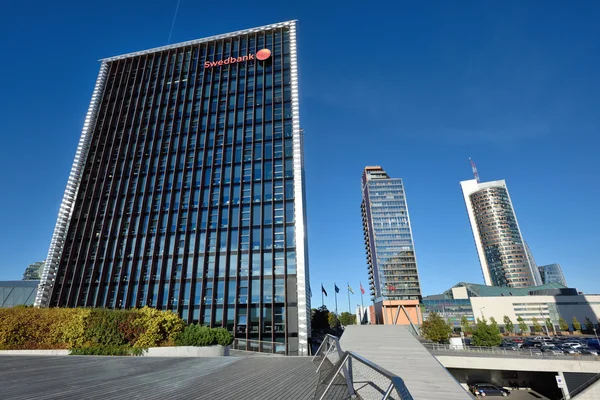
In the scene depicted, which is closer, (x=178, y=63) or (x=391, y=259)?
(x=178, y=63)

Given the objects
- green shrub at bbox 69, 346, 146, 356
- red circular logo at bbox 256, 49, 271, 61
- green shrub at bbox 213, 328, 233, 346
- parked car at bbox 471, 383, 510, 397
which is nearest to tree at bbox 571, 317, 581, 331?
parked car at bbox 471, 383, 510, 397

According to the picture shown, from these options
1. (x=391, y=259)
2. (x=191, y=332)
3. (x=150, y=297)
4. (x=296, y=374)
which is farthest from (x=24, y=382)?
(x=391, y=259)

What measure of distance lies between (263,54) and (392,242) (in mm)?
114045

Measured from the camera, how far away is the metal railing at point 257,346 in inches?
1143

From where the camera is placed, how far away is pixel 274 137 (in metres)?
42.7

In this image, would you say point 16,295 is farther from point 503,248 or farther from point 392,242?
point 503,248

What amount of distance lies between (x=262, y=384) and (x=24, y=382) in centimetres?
771

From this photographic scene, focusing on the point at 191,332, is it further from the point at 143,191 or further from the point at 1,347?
the point at 143,191

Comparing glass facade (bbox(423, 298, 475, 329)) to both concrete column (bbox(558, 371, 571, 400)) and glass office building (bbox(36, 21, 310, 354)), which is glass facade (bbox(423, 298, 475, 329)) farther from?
glass office building (bbox(36, 21, 310, 354))

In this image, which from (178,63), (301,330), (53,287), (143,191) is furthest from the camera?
(178,63)

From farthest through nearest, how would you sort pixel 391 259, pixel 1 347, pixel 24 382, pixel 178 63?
pixel 391 259 → pixel 178 63 → pixel 1 347 → pixel 24 382

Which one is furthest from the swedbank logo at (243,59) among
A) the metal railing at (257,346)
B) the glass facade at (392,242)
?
the glass facade at (392,242)

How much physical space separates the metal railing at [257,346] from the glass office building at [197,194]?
0.55 metres

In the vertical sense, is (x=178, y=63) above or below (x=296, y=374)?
above
